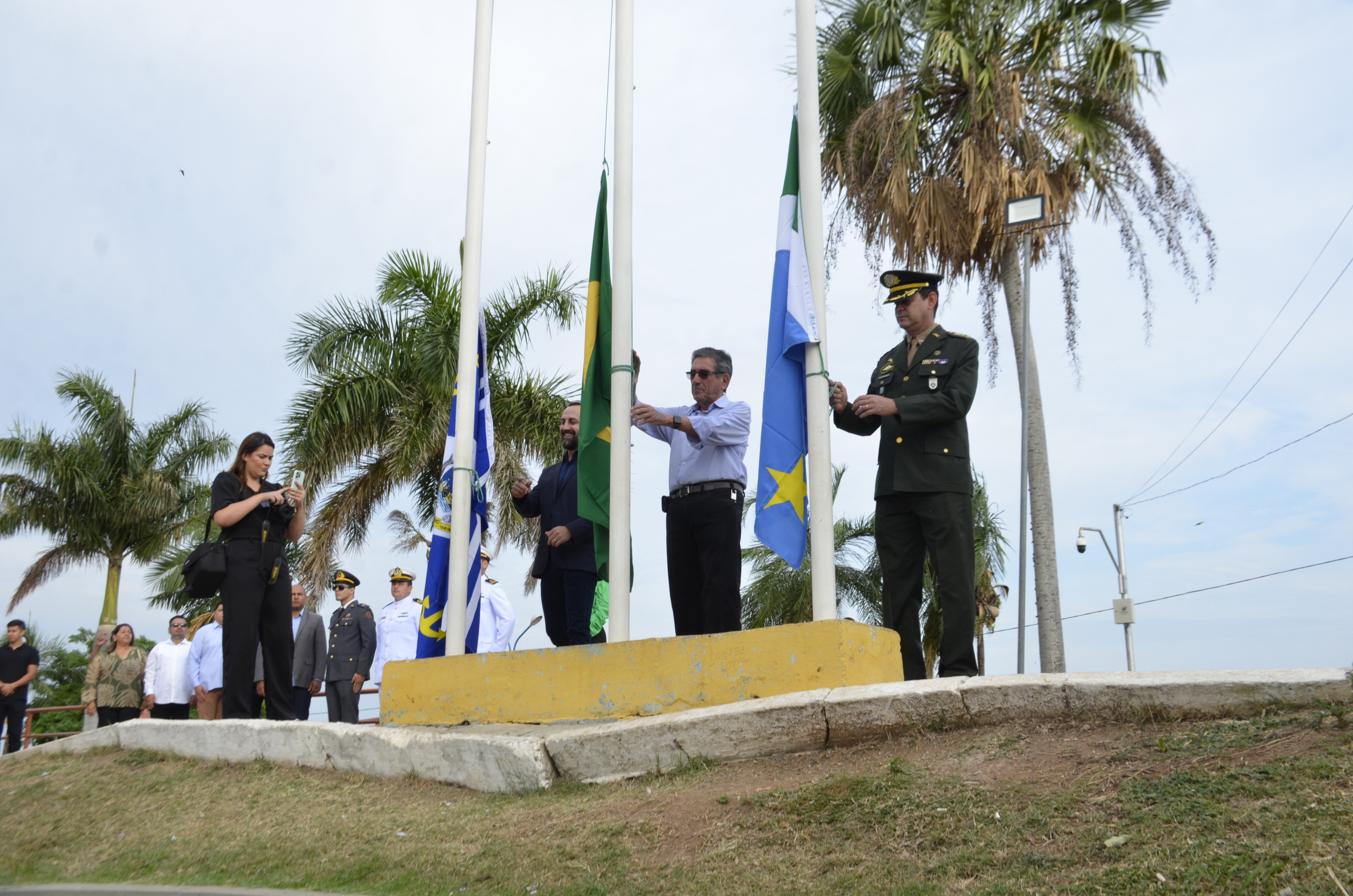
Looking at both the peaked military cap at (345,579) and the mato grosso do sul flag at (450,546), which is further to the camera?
the peaked military cap at (345,579)

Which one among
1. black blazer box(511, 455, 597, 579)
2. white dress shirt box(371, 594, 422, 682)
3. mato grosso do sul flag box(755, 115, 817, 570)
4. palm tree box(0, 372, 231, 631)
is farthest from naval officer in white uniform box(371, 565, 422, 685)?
palm tree box(0, 372, 231, 631)

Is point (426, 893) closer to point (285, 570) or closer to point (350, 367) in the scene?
point (285, 570)

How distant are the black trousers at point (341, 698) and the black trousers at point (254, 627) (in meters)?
3.73

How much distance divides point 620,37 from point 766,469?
2588mm

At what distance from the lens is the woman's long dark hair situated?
20.5ft

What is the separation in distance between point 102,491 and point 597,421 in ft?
64.8

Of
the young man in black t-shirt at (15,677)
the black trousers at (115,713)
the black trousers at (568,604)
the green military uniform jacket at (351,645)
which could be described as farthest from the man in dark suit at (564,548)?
the young man in black t-shirt at (15,677)

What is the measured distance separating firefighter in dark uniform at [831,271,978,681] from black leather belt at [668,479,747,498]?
64 centimetres

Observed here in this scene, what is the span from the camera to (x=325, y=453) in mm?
16453

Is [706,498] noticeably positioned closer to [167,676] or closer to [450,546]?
[450,546]

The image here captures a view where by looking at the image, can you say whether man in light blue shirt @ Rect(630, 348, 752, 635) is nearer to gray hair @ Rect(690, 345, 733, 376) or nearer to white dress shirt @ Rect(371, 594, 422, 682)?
gray hair @ Rect(690, 345, 733, 376)

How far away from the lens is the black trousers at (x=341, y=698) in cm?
1009

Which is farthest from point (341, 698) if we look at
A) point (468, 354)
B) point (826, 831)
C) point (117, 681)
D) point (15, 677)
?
point (826, 831)

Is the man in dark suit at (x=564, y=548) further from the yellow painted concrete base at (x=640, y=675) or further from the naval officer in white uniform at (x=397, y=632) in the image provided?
the naval officer in white uniform at (x=397, y=632)
